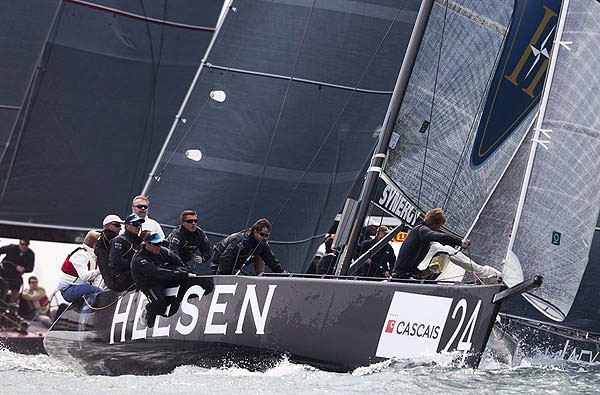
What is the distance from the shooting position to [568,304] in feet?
24.7

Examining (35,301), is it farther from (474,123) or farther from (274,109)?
(474,123)

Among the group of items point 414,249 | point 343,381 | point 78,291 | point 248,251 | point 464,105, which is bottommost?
point 78,291

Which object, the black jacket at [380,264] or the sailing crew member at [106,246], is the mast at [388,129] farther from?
the sailing crew member at [106,246]

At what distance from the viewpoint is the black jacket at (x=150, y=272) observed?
7270 mm

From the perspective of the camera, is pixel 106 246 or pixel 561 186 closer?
pixel 561 186

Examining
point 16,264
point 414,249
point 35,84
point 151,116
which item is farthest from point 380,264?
point 35,84

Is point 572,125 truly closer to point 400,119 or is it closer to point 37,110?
point 400,119

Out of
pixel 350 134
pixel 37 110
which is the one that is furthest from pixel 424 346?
pixel 37 110

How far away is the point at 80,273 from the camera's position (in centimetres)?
834

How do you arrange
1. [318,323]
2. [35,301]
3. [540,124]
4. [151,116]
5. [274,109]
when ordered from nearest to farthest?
[318,323]
[540,124]
[274,109]
[35,301]
[151,116]

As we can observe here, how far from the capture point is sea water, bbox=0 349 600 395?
6.18m

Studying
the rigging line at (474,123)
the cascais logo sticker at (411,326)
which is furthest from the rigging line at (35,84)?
the cascais logo sticker at (411,326)

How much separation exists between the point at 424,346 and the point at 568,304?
1.45m

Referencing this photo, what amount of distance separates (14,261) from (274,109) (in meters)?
2.98
